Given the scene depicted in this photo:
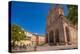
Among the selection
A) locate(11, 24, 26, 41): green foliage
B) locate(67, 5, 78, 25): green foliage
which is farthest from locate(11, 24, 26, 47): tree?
locate(67, 5, 78, 25): green foliage

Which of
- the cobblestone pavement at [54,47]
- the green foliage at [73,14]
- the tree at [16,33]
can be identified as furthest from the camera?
the green foliage at [73,14]

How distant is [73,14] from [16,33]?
2.23 feet

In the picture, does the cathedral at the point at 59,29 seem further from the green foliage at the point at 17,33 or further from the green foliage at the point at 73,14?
the green foliage at the point at 17,33

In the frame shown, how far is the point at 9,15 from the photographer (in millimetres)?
1785

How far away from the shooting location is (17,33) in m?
1.80

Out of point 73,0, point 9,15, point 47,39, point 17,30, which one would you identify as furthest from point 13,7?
point 73,0

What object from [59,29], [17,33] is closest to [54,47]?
[59,29]

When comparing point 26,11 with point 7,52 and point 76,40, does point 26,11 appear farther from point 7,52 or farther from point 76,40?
point 76,40

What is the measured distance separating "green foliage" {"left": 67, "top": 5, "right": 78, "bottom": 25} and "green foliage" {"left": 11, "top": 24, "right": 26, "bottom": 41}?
55 cm

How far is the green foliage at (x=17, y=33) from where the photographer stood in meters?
1.78

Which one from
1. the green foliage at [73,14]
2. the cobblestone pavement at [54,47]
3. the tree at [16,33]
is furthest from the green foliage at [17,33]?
the green foliage at [73,14]

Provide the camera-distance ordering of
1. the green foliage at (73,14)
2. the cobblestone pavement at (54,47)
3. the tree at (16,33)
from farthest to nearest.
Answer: the green foliage at (73,14), the cobblestone pavement at (54,47), the tree at (16,33)

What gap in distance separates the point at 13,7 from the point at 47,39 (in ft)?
Answer: 1.56

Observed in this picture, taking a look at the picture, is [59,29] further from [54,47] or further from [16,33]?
[16,33]
